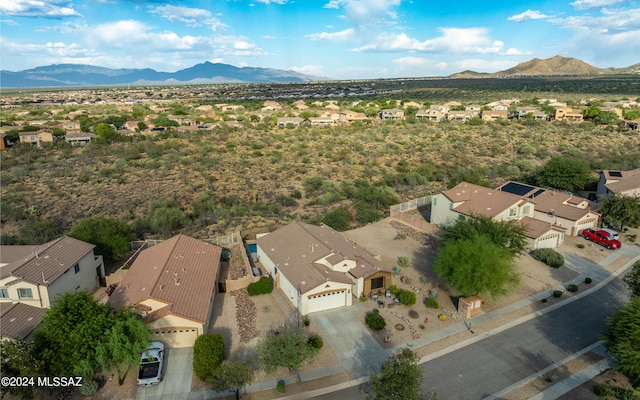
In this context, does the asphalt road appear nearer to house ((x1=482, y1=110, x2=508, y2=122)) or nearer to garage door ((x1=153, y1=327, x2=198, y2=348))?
garage door ((x1=153, y1=327, x2=198, y2=348))

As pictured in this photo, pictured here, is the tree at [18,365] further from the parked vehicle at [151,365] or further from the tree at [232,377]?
the tree at [232,377]

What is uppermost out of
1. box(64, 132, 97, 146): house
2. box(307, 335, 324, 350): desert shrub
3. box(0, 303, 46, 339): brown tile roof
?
box(64, 132, 97, 146): house

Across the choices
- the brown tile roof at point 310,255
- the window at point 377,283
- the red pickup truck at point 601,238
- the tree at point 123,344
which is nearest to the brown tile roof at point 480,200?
the red pickup truck at point 601,238

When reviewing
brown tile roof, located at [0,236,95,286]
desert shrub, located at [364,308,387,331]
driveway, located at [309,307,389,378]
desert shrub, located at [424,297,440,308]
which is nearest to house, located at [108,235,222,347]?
brown tile roof, located at [0,236,95,286]

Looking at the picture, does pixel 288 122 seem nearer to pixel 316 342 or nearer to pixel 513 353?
pixel 316 342

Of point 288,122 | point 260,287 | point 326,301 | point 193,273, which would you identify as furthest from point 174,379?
point 288,122
